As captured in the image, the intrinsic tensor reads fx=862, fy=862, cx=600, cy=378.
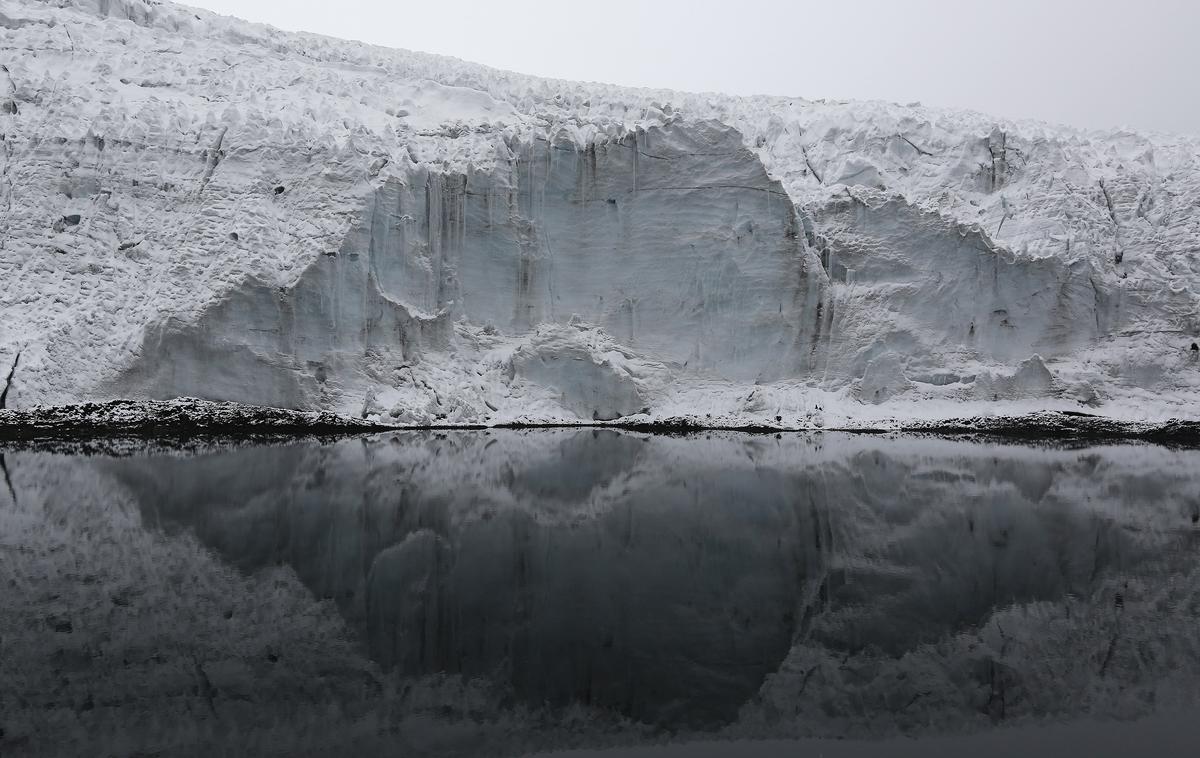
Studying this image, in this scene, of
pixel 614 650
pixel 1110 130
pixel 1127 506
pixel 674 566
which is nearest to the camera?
pixel 614 650

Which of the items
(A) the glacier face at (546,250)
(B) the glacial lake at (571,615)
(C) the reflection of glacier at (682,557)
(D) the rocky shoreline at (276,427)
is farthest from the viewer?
(A) the glacier face at (546,250)

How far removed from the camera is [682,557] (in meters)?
10.8

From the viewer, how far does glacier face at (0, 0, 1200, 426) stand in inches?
1261

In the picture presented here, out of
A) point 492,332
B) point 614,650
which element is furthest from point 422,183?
point 614,650

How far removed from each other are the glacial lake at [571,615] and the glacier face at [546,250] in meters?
17.2

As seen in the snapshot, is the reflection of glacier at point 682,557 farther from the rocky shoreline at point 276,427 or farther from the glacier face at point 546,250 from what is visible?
the glacier face at point 546,250

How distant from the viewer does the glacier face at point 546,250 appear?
3203cm

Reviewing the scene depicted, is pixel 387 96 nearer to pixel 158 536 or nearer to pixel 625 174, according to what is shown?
pixel 625 174

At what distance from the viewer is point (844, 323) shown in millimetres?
37406

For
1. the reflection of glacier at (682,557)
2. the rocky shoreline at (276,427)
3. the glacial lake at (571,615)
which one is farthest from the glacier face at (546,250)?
the glacial lake at (571,615)

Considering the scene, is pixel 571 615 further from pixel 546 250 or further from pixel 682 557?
pixel 546 250

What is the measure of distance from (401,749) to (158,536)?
7.25 meters

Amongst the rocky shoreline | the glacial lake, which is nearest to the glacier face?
the rocky shoreline

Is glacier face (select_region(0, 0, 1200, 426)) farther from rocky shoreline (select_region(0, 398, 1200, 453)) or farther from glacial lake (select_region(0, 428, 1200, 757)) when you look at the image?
glacial lake (select_region(0, 428, 1200, 757))
